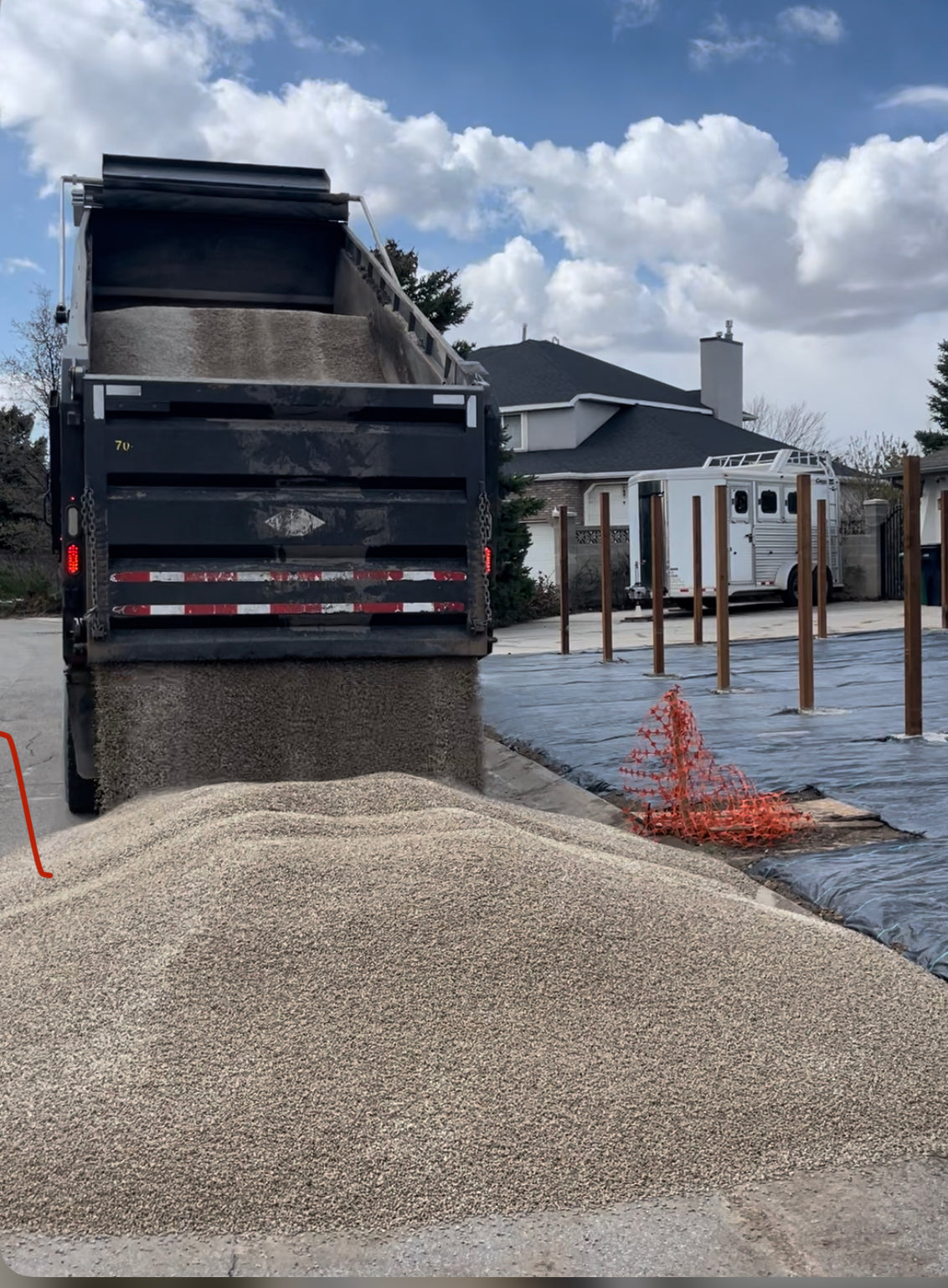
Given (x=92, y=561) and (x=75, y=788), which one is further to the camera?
(x=75, y=788)

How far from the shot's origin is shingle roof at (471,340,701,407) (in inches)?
1481

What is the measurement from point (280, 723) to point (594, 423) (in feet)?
106

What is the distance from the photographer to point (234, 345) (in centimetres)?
876

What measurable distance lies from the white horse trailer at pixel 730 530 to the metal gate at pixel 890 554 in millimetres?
2396

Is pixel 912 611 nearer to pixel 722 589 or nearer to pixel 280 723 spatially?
pixel 722 589

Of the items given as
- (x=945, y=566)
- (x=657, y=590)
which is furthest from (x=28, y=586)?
(x=657, y=590)

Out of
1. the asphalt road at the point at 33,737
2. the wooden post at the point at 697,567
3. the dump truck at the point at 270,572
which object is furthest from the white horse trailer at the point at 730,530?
the dump truck at the point at 270,572

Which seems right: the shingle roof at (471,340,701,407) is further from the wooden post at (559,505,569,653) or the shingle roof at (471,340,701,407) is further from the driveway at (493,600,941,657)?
the wooden post at (559,505,569,653)

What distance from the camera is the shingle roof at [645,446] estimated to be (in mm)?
35281

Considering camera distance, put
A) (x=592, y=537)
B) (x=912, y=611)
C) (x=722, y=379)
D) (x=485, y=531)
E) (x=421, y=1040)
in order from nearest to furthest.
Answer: (x=421, y=1040)
(x=485, y=531)
(x=912, y=611)
(x=592, y=537)
(x=722, y=379)

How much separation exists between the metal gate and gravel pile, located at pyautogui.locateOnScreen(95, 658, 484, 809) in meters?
22.0

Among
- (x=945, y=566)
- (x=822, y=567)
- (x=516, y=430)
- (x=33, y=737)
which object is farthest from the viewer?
(x=516, y=430)

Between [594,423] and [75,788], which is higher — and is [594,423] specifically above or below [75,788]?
above

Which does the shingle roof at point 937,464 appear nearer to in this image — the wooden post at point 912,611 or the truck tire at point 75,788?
the wooden post at point 912,611
